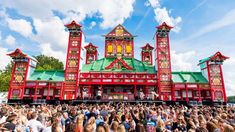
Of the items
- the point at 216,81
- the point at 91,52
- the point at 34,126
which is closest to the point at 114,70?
the point at 91,52

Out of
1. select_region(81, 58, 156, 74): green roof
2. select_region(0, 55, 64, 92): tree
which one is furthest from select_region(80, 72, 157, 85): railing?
select_region(0, 55, 64, 92): tree

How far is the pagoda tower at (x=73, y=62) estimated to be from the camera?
34031 mm

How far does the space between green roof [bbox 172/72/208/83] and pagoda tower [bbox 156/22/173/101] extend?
1624 millimetres

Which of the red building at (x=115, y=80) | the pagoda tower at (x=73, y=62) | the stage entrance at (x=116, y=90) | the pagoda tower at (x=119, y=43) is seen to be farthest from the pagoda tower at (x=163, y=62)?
the pagoda tower at (x=73, y=62)

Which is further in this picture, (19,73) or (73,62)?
(73,62)

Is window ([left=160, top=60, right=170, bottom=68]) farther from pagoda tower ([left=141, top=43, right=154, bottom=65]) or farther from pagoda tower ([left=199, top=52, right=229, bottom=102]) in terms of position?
pagoda tower ([left=199, top=52, right=229, bottom=102])

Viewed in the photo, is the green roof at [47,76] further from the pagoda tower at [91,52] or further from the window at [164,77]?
the window at [164,77]

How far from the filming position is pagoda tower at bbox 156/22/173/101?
34.1 metres

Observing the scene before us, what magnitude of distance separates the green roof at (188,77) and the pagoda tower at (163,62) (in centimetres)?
162

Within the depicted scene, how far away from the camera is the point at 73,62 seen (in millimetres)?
36438

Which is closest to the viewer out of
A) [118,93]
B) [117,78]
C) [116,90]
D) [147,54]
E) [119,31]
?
[118,93]

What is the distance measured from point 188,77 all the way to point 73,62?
999 inches

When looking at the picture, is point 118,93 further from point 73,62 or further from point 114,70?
point 73,62

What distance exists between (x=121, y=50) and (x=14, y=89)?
25027 millimetres
